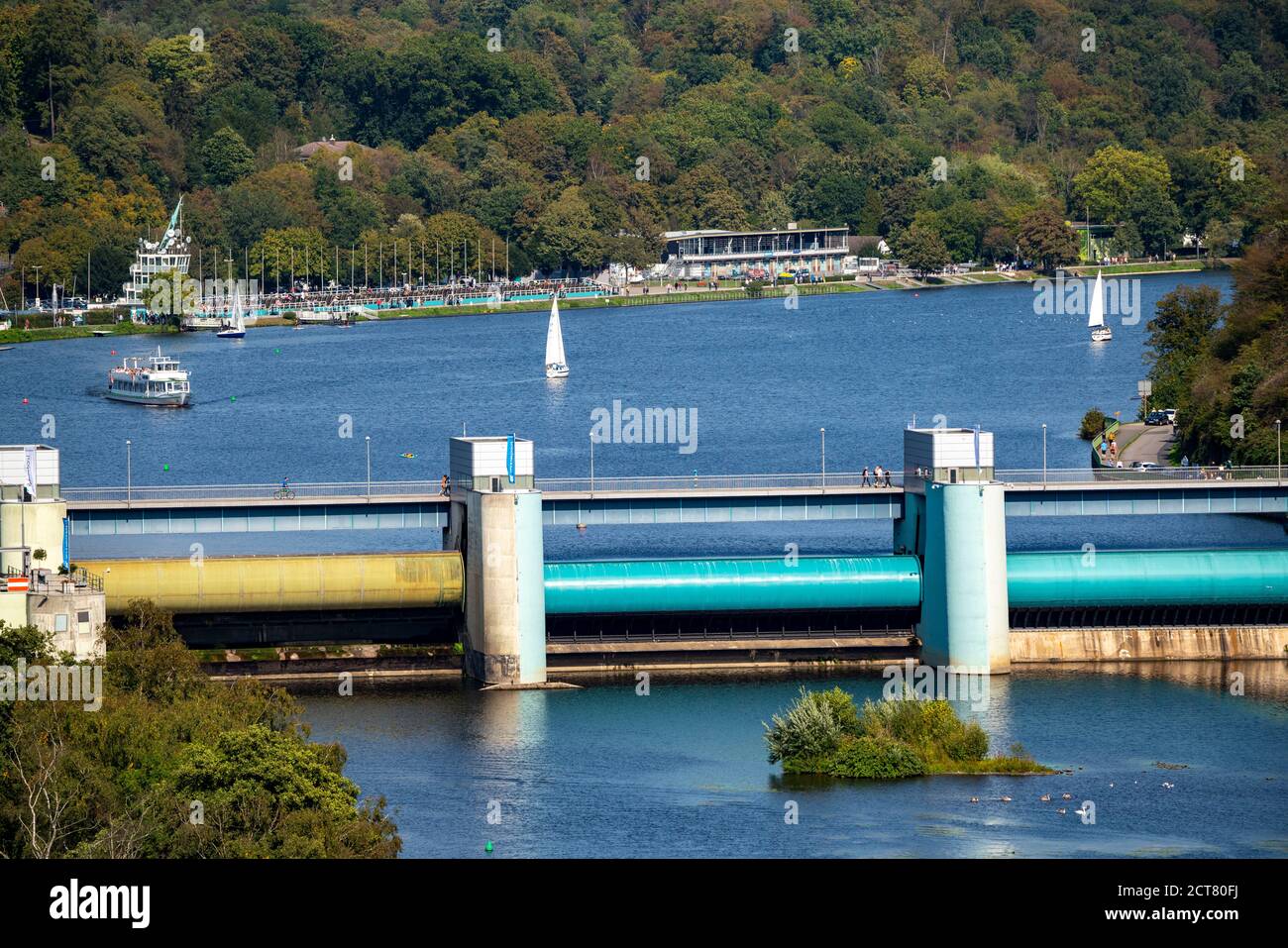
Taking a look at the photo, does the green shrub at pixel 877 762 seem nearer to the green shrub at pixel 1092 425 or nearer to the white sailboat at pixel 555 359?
the green shrub at pixel 1092 425

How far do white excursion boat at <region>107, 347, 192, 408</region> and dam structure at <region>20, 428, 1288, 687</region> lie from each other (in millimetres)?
82929

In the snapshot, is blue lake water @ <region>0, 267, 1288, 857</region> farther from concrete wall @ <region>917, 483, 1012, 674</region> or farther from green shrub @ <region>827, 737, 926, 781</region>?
concrete wall @ <region>917, 483, 1012, 674</region>

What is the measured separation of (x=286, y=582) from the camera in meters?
71.4

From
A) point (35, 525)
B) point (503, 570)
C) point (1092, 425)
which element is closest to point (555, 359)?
point (1092, 425)

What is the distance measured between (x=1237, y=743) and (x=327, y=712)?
2492cm

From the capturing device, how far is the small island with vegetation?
60625 millimetres

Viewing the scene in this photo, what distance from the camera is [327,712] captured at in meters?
67.7

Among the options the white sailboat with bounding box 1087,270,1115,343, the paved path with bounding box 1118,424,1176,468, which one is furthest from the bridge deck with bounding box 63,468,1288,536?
the white sailboat with bounding box 1087,270,1115,343

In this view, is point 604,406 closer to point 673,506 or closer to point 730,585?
point 673,506

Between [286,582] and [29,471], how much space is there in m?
8.13

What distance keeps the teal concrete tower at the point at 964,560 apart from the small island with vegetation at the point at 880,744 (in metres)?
8.95

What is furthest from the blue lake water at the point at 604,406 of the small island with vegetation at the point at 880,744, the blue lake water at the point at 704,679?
the small island with vegetation at the point at 880,744

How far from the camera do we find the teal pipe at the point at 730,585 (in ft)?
A: 238
